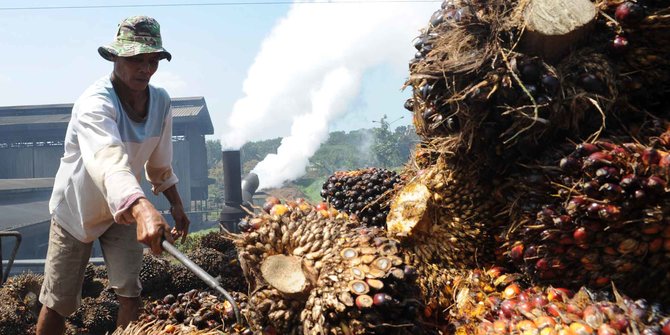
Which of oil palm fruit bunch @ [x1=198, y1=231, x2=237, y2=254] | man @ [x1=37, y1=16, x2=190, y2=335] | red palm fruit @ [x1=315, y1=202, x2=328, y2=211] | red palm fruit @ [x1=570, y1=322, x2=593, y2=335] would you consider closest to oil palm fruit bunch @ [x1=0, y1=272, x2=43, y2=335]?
man @ [x1=37, y1=16, x2=190, y2=335]

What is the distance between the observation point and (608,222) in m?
1.96

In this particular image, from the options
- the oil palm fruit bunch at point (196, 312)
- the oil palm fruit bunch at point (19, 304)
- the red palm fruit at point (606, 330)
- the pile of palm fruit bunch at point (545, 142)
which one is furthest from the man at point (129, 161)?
the red palm fruit at point (606, 330)

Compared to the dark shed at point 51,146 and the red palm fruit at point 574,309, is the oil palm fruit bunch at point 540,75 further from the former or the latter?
the dark shed at point 51,146

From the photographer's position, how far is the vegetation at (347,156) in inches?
1249

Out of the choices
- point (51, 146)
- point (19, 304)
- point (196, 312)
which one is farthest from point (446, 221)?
point (51, 146)

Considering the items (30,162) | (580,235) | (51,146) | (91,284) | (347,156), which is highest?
(580,235)

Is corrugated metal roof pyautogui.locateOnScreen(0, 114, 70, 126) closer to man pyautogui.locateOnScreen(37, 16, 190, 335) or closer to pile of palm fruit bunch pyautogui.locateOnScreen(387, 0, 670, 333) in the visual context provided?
man pyautogui.locateOnScreen(37, 16, 190, 335)

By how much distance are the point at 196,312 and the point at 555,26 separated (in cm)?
239

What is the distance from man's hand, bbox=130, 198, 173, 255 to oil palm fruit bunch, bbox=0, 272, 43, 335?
8.81ft

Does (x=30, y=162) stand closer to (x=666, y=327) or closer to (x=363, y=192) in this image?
(x=363, y=192)

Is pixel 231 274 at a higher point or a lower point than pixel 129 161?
lower

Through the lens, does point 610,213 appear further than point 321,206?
No

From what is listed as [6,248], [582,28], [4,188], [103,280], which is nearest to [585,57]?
[582,28]

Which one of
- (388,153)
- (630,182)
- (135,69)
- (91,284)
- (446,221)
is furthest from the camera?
(388,153)
